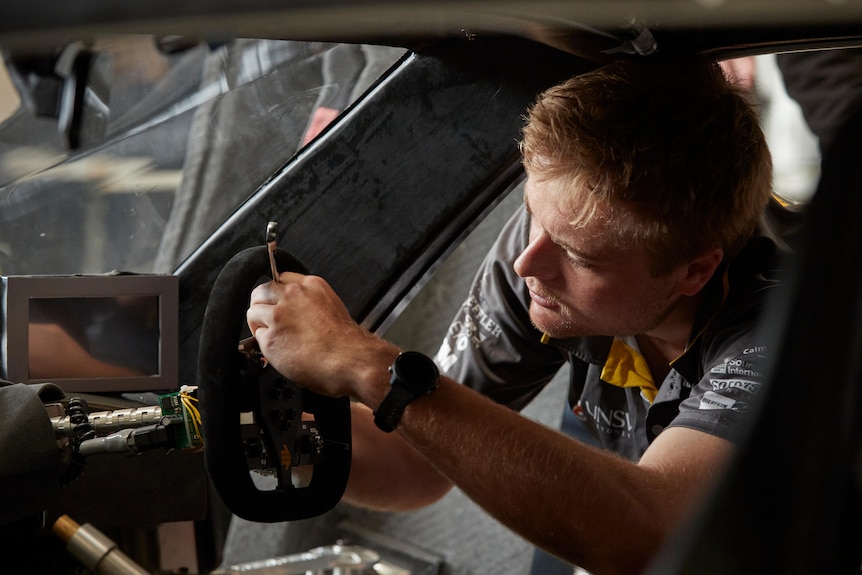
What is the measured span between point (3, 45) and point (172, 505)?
1.16 m

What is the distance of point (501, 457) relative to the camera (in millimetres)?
1233

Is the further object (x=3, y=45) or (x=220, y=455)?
(x=220, y=455)

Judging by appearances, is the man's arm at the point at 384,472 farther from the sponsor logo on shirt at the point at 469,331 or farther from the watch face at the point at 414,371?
the watch face at the point at 414,371

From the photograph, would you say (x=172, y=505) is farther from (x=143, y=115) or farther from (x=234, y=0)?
(x=234, y=0)

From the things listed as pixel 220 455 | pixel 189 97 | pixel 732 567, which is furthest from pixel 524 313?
pixel 732 567

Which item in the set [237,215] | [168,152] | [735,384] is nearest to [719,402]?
[735,384]

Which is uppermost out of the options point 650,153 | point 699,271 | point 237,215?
point 650,153

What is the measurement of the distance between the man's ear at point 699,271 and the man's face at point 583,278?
1 centimetres

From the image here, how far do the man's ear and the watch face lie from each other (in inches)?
19.1

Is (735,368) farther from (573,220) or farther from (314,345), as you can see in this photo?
(314,345)

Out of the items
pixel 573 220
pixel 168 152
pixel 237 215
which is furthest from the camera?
pixel 168 152

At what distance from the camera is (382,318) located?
5.34 ft

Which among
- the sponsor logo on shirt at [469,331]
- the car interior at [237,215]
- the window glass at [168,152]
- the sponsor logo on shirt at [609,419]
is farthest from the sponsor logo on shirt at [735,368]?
the window glass at [168,152]

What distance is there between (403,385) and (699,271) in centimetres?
54
